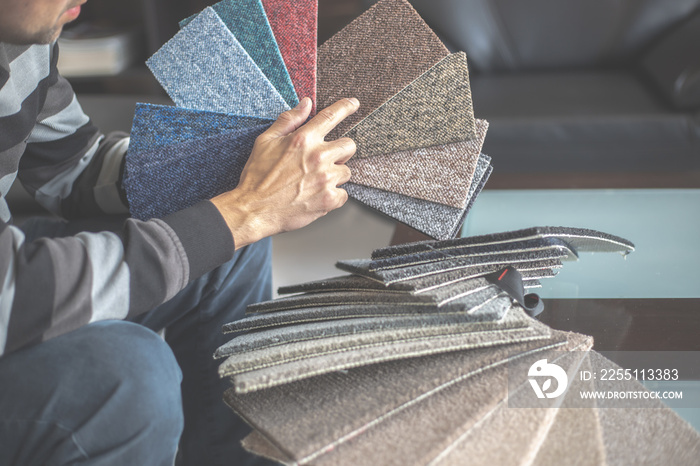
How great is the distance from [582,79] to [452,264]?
171cm

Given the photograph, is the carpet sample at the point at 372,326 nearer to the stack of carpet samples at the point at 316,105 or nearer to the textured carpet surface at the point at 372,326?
the textured carpet surface at the point at 372,326

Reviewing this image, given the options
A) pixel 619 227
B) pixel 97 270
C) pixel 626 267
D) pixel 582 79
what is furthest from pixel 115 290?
pixel 582 79

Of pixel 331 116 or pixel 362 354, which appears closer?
pixel 362 354

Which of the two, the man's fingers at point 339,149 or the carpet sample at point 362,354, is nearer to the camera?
the carpet sample at point 362,354

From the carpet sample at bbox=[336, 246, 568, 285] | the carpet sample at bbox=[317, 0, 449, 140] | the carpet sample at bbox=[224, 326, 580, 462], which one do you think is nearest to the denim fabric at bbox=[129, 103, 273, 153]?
the carpet sample at bbox=[317, 0, 449, 140]

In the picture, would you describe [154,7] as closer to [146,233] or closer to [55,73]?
[55,73]

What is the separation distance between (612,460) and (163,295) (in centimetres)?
51

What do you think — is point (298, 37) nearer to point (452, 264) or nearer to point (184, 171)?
point (184, 171)

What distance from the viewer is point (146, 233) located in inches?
28.3

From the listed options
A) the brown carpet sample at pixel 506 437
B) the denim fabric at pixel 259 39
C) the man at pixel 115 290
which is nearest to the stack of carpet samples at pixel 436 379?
the brown carpet sample at pixel 506 437

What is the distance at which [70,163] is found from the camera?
3.55ft

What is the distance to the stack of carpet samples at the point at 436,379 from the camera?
1.92ft

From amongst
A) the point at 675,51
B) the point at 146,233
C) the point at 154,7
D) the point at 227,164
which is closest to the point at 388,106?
the point at 227,164

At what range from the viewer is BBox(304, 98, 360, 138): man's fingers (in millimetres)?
837
